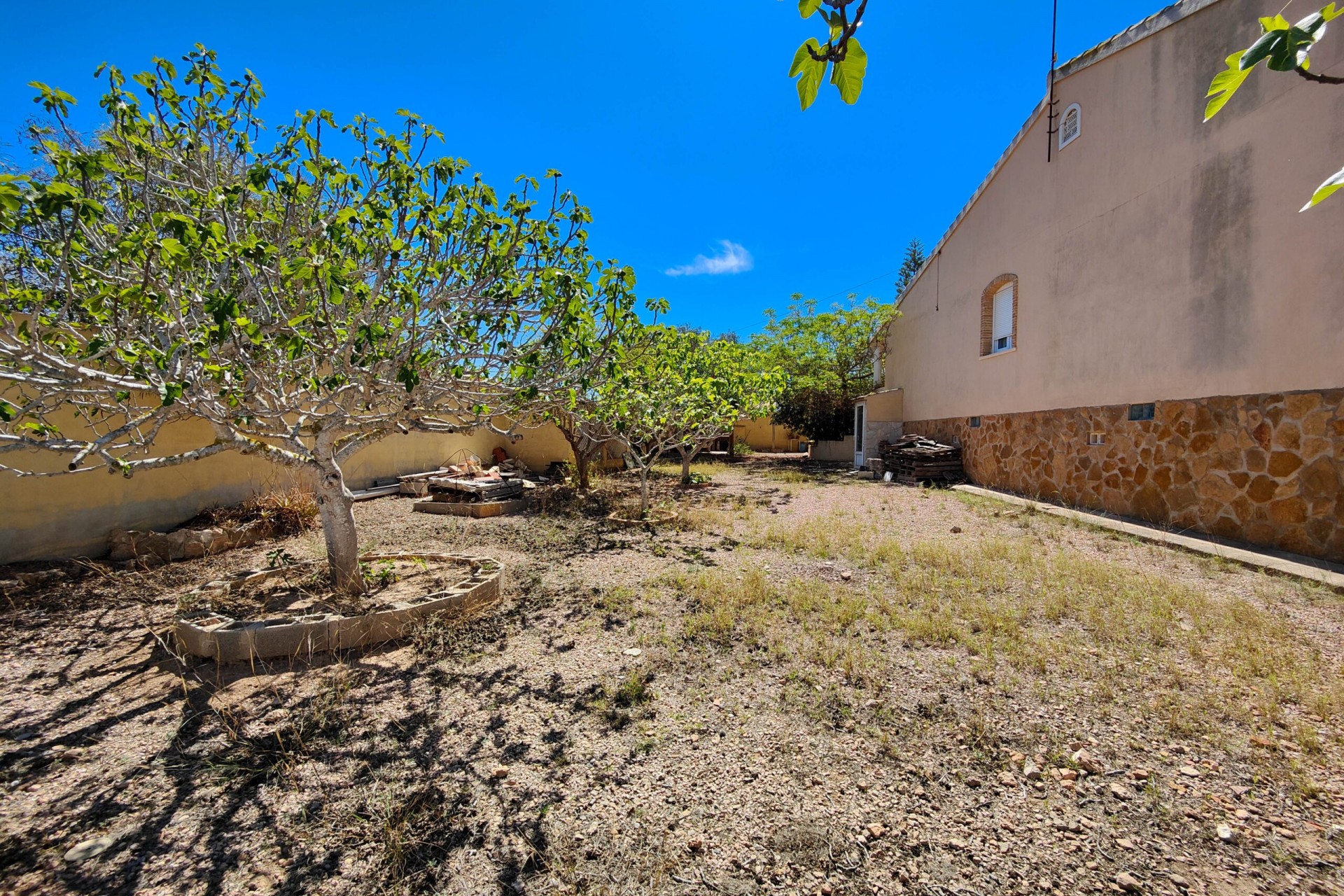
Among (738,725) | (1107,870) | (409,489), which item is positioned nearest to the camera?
(1107,870)

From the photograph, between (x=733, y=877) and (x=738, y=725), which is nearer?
(x=733, y=877)

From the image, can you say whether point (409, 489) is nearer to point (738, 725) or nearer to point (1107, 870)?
point (738, 725)

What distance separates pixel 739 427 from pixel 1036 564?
20.7m

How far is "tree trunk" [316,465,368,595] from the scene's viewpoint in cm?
466

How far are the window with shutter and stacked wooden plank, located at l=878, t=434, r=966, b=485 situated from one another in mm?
2395

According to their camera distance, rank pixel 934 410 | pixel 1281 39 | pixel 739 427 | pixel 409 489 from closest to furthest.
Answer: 1. pixel 1281 39
2. pixel 409 489
3. pixel 934 410
4. pixel 739 427

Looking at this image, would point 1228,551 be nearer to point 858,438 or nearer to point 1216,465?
point 1216,465

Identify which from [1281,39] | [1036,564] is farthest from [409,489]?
[1281,39]

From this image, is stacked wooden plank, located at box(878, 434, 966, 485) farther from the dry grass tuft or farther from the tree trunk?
the dry grass tuft

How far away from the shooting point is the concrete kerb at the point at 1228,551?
5312 mm

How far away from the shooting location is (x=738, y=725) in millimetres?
3199

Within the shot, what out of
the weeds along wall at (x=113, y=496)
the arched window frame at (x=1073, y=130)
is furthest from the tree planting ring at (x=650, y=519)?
the arched window frame at (x=1073, y=130)

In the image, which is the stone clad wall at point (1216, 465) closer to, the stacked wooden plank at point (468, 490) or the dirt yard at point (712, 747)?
the dirt yard at point (712, 747)

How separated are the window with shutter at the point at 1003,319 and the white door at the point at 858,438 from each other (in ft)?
17.5
